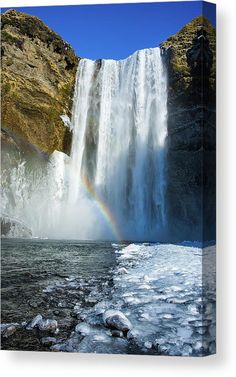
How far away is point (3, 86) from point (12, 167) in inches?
29.4

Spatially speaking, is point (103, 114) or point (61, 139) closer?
point (103, 114)

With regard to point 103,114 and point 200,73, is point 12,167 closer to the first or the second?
point 103,114

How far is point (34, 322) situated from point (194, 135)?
2122 millimetres

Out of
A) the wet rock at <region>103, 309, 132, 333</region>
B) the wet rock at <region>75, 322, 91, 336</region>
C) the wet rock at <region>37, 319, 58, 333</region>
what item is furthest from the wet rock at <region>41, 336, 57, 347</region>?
the wet rock at <region>103, 309, 132, 333</region>

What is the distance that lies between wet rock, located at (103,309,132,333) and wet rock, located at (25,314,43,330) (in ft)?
1.91

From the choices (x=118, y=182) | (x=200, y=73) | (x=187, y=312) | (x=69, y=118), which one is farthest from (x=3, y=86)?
(x=187, y=312)

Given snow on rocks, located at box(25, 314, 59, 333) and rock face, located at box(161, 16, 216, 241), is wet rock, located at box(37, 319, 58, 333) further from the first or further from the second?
rock face, located at box(161, 16, 216, 241)

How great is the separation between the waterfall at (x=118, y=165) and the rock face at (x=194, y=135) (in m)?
0.21

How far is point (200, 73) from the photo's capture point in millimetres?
6539

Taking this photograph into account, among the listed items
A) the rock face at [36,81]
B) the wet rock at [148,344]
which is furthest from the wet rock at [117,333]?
the rock face at [36,81]

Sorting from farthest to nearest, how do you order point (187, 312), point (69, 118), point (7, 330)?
point (69, 118)
point (7, 330)
point (187, 312)

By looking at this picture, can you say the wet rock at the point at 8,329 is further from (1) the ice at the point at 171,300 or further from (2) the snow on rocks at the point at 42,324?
(1) the ice at the point at 171,300

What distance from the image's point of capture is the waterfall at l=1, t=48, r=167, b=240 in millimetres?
6961

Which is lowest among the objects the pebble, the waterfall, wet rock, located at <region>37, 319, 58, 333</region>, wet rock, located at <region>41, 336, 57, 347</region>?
wet rock, located at <region>41, 336, 57, 347</region>
